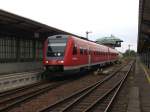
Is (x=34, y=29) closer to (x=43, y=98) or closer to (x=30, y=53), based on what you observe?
(x=30, y=53)

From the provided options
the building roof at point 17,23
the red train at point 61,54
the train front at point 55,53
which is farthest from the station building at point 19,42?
the red train at point 61,54

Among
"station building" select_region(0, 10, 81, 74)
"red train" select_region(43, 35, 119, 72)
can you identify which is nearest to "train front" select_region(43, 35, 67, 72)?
Result: "red train" select_region(43, 35, 119, 72)

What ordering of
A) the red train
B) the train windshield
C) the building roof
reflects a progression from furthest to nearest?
1. the train windshield
2. the red train
3. the building roof

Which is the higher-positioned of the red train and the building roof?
the building roof

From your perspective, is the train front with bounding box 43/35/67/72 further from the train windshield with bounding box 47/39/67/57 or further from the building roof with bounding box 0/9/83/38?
the building roof with bounding box 0/9/83/38

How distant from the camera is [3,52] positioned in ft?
74.2

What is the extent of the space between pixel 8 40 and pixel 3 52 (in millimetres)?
930

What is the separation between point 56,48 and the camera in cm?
2212

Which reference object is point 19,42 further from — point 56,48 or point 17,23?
point 17,23

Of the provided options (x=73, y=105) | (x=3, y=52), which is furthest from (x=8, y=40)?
(x=73, y=105)

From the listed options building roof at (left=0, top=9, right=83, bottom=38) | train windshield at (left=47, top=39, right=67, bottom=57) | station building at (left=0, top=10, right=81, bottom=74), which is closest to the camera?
building roof at (left=0, top=9, right=83, bottom=38)

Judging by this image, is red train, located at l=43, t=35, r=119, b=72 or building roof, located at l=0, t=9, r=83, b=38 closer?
building roof, located at l=0, t=9, r=83, b=38

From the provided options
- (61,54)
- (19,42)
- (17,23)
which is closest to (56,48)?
(61,54)

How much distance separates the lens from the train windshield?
71.7 feet
